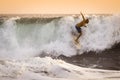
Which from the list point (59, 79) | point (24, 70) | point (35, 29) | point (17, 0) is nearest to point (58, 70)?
point (59, 79)

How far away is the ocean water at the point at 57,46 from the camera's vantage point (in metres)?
2.49

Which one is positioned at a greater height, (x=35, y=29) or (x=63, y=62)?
(x=35, y=29)

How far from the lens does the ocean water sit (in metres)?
2.49

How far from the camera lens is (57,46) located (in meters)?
2.59

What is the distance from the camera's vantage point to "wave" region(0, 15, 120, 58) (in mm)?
2557

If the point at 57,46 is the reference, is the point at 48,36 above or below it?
above

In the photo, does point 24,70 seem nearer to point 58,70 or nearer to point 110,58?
point 58,70

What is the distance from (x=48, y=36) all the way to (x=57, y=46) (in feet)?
0.45

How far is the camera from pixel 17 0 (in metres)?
2.53

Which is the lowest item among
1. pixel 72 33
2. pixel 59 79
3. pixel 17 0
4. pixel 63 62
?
pixel 59 79

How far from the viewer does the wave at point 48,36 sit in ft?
8.39

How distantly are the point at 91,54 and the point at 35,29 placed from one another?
0.63 m

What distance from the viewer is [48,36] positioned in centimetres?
261

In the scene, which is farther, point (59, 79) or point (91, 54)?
point (91, 54)
